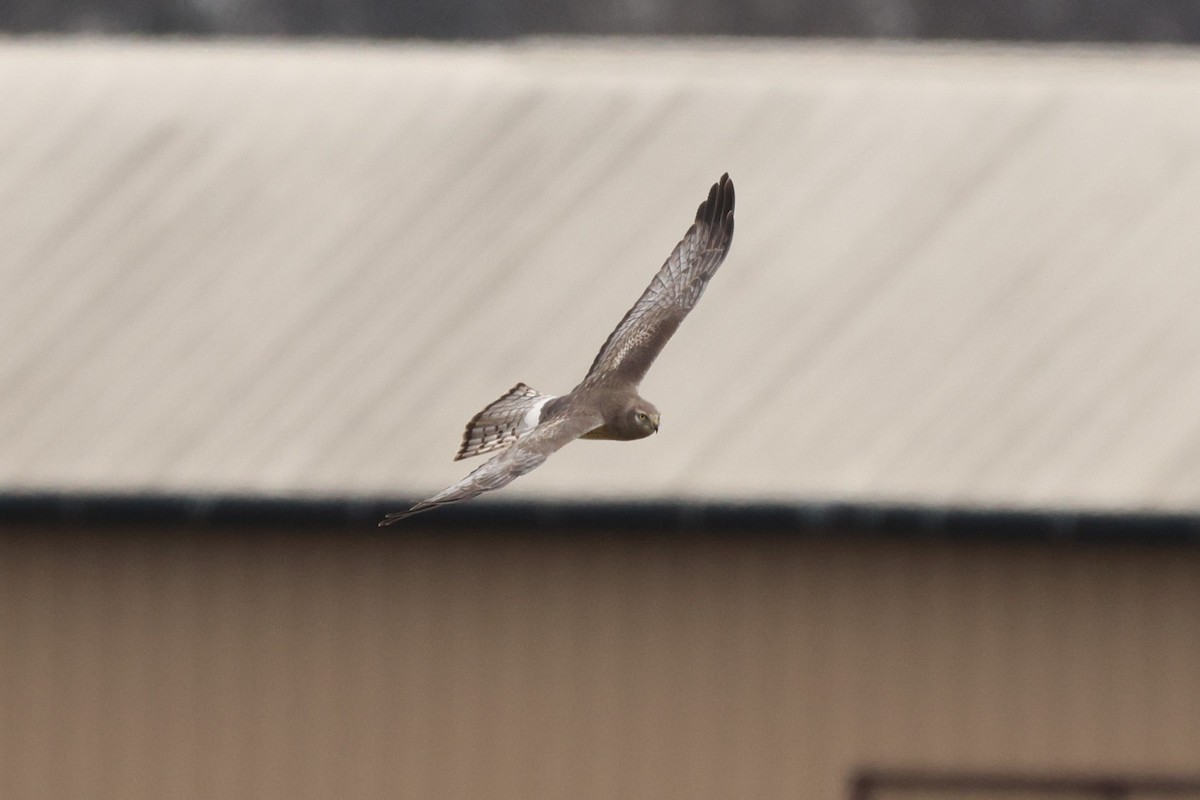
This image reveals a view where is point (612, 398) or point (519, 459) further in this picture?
point (612, 398)

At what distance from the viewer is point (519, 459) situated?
25.6ft

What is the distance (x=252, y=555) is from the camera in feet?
42.5

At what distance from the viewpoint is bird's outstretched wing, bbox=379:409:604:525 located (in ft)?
23.6

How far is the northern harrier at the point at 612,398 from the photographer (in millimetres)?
8000

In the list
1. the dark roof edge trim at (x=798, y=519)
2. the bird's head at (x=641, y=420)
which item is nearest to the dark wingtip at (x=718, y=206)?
the bird's head at (x=641, y=420)

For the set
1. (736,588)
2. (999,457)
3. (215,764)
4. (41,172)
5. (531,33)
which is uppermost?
(531,33)

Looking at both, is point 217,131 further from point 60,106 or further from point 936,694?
point 936,694

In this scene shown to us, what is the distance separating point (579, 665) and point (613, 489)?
41.9 inches

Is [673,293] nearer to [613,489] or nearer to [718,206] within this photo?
[718,206]

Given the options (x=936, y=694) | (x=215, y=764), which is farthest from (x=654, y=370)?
(x=215, y=764)

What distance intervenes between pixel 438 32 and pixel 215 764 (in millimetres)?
37785

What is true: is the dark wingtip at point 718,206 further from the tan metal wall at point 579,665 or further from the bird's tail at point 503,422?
the tan metal wall at point 579,665

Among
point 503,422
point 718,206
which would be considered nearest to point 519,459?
point 503,422

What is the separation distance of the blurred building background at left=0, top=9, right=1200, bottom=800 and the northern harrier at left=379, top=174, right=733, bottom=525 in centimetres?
247
